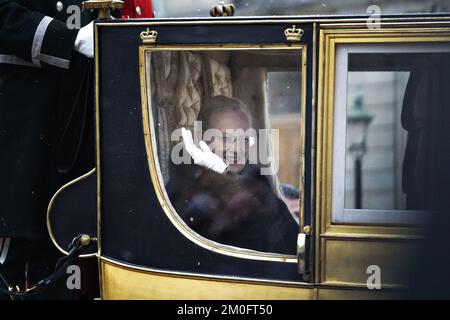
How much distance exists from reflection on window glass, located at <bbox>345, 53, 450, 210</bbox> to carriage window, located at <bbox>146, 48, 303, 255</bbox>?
0.18 m

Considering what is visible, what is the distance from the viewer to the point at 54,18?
313cm

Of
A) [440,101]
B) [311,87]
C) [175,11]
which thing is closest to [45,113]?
[311,87]

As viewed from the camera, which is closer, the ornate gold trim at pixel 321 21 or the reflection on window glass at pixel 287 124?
the ornate gold trim at pixel 321 21

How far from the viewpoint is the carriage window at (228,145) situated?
267cm

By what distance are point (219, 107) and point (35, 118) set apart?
698 millimetres

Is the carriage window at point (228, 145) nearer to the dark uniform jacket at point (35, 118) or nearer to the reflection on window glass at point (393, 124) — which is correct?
the reflection on window glass at point (393, 124)

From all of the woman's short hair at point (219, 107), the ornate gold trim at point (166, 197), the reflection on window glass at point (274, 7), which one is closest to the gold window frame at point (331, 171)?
the ornate gold trim at point (166, 197)

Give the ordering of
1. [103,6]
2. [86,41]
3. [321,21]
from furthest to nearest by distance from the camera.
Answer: [86,41]
[103,6]
[321,21]

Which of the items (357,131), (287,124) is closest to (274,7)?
(287,124)

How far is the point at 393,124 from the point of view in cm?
255

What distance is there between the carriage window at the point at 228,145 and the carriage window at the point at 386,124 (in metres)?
0.15

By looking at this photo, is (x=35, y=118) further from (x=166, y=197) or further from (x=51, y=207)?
(x=166, y=197)

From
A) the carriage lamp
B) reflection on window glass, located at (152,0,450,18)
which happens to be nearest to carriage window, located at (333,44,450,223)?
the carriage lamp

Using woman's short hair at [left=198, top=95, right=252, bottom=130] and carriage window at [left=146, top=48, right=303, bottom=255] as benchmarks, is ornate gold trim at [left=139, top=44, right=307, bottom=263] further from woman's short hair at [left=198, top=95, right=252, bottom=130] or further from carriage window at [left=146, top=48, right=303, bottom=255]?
woman's short hair at [left=198, top=95, right=252, bottom=130]
